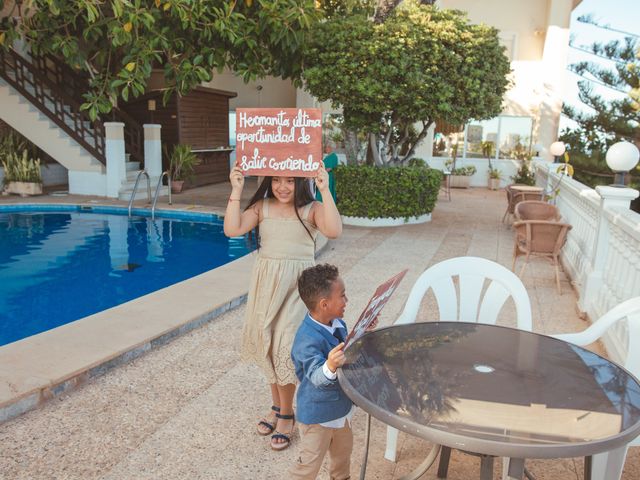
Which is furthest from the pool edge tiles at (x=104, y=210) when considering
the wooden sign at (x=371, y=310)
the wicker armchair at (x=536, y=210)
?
the wooden sign at (x=371, y=310)

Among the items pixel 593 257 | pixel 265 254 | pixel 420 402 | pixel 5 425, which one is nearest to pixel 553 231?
pixel 593 257

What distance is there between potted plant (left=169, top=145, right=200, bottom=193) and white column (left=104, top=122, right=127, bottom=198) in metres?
1.26

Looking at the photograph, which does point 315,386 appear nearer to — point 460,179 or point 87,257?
point 87,257

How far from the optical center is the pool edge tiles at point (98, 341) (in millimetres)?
3078

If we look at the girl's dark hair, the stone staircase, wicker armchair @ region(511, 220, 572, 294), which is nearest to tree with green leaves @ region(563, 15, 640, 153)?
wicker armchair @ region(511, 220, 572, 294)

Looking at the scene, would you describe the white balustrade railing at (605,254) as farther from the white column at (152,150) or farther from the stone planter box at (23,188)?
the stone planter box at (23,188)

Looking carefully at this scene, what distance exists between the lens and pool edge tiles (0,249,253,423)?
3.08 metres

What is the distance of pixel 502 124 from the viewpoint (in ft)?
56.9

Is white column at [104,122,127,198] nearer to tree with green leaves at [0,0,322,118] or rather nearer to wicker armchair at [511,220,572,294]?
tree with green leaves at [0,0,322,118]

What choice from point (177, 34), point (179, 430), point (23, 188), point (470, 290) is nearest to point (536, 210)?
point (470, 290)

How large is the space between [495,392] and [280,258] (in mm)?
1219

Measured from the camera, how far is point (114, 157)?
11.4 metres

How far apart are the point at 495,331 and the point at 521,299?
408 mm

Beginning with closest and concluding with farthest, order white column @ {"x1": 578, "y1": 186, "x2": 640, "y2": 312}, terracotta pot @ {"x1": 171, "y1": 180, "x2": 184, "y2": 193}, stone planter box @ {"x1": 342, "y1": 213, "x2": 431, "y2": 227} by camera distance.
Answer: white column @ {"x1": 578, "y1": 186, "x2": 640, "y2": 312} → stone planter box @ {"x1": 342, "y1": 213, "x2": 431, "y2": 227} → terracotta pot @ {"x1": 171, "y1": 180, "x2": 184, "y2": 193}
